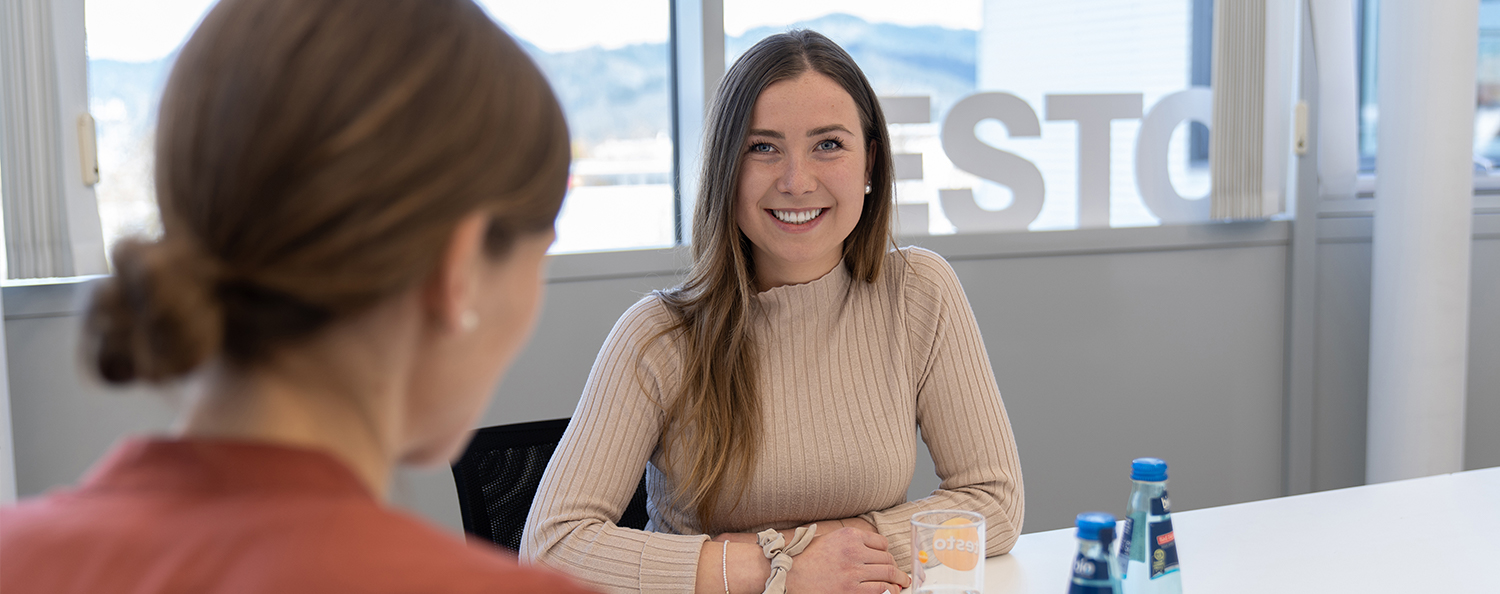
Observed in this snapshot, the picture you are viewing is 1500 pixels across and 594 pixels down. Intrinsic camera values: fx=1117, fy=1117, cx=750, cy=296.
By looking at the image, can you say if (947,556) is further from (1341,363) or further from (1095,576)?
(1341,363)

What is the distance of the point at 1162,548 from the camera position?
1.21 meters

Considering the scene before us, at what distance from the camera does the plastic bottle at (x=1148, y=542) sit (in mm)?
1189

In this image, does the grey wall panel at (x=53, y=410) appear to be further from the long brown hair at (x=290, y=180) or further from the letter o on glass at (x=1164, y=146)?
the letter o on glass at (x=1164, y=146)

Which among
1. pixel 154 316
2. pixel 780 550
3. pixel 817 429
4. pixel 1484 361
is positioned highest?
pixel 154 316

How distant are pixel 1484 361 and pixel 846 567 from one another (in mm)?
3061

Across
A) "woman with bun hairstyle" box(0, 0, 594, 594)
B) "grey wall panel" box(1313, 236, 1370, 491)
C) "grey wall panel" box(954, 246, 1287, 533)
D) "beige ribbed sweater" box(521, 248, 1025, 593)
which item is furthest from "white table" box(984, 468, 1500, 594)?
"grey wall panel" box(1313, 236, 1370, 491)

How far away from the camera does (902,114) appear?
3.03m

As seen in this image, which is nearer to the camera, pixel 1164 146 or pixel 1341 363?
pixel 1164 146

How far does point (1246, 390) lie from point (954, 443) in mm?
2146

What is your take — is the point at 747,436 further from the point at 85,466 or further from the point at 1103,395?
the point at 1103,395

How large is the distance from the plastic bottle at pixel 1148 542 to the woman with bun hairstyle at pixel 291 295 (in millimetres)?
833

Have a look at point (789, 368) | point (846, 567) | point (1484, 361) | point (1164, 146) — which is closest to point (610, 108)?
point (789, 368)

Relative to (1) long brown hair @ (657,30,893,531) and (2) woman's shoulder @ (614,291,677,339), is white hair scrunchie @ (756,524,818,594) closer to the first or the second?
(1) long brown hair @ (657,30,893,531)

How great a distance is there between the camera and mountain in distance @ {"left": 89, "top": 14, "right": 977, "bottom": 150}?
2906mm
